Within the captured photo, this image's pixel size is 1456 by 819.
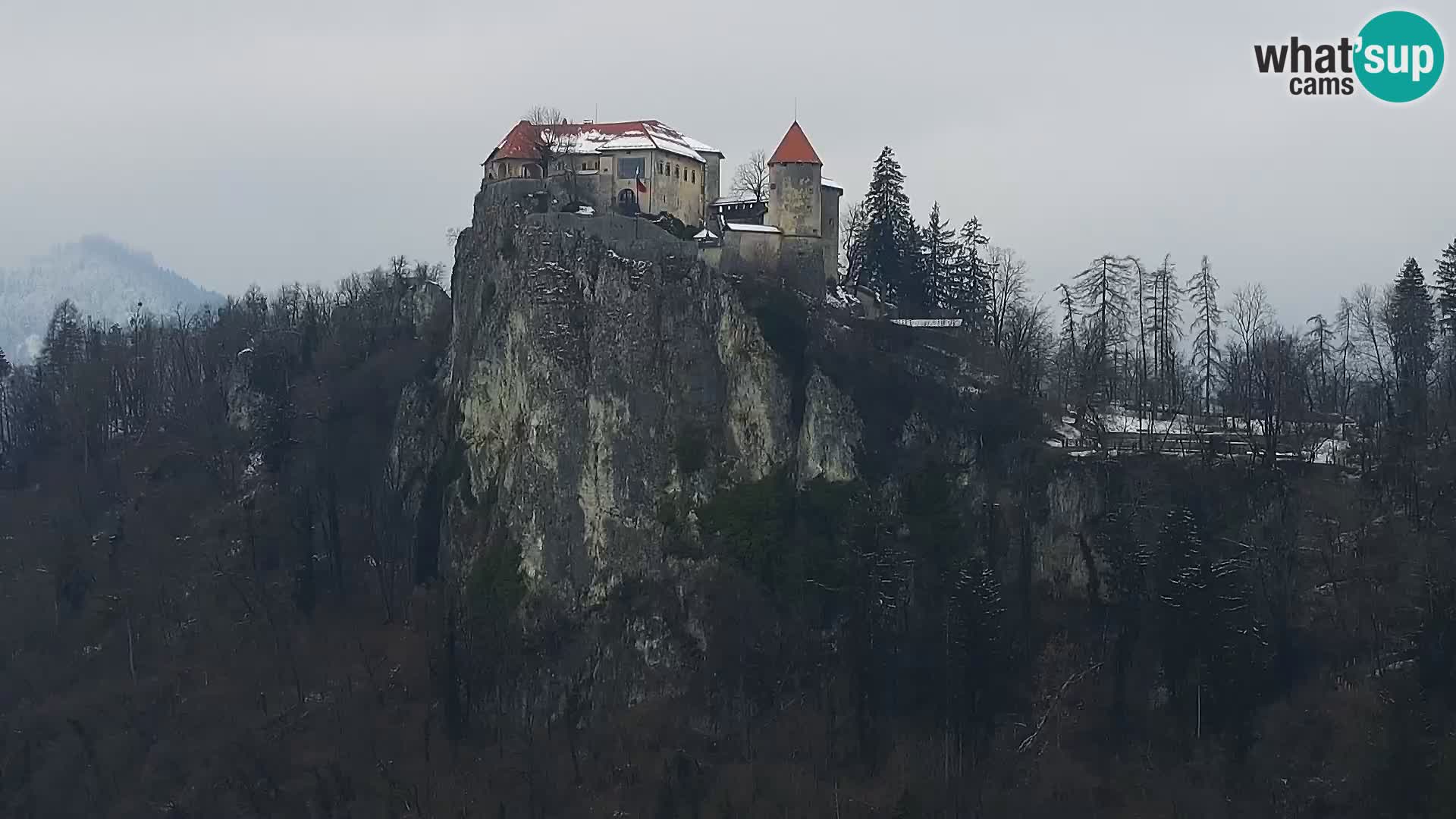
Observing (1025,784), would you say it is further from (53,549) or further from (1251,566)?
(53,549)

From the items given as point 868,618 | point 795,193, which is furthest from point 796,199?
point 868,618

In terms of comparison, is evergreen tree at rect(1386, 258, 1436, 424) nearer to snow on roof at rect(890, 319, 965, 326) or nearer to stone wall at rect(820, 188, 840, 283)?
snow on roof at rect(890, 319, 965, 326)

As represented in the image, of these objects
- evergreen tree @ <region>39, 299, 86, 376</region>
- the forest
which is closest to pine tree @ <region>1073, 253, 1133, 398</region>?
the forest

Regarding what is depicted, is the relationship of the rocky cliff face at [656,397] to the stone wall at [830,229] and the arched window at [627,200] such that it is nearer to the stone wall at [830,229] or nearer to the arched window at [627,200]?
the arched window at [627,200]

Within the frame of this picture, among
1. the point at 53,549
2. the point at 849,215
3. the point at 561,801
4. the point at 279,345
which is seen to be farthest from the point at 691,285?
the point at 53,549

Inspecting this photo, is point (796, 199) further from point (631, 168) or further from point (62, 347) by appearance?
point (62, 347)
